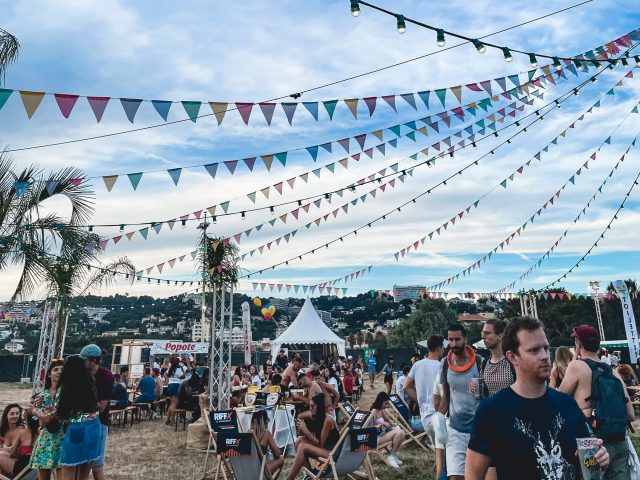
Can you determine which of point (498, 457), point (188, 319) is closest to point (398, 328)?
point (498, 457)

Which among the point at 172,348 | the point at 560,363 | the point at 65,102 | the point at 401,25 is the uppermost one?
the point at 401,25

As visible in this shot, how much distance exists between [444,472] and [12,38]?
7406 mm

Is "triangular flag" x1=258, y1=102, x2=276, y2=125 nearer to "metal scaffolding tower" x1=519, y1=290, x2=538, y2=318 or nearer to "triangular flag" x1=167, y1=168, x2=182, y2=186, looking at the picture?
"triangular flag" x1=167, y1=168, x2=182, y2=186

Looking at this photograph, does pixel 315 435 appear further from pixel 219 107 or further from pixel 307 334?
pixel 307 334

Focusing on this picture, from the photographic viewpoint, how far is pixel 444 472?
4.36 meters

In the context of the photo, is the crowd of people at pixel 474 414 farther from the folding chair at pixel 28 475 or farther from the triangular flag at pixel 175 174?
the triangular flag at pixel 175 174

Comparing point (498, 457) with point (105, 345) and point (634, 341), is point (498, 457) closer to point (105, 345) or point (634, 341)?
point (634, 341)

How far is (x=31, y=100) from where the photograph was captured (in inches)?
209

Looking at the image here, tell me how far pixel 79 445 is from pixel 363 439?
113 inches

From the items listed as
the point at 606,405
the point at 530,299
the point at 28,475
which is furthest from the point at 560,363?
the point at 530,299

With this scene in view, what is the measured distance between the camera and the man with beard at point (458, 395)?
3.93 m

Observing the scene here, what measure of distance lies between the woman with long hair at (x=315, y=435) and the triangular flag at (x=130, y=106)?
12.8 ft

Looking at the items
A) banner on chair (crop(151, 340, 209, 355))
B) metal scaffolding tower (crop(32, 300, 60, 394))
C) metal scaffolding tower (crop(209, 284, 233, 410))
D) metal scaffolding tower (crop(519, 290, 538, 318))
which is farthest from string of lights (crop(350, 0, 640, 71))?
banner on chair (crop(151, 340, 209, 355))

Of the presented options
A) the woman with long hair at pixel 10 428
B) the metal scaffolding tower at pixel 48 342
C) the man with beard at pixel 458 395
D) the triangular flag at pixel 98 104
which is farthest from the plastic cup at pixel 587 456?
the metal scaffolding tower at pixel 48 342
